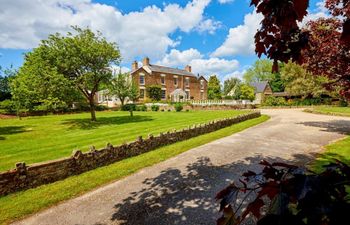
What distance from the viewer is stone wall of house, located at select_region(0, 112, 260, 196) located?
5527 mm

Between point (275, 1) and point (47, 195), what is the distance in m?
6.14

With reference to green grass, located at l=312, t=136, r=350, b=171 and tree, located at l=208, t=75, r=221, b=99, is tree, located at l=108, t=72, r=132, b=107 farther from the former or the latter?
tree, located at l=208, t=75, r=221, b=99

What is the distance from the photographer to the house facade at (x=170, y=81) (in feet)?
152

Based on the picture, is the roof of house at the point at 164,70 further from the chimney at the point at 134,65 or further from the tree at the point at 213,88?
the tree at the point at 213,88

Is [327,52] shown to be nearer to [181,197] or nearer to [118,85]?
[181,197]

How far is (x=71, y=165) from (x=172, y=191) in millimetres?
3377

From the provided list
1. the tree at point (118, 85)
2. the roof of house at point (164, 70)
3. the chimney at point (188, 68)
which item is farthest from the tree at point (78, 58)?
the chimney at point (188, 68)

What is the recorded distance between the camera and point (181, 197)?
513cm

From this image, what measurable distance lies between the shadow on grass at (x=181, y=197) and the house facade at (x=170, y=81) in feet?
128

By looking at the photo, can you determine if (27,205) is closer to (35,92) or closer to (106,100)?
(35,92)

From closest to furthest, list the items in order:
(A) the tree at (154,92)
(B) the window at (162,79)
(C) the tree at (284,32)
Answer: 1. (C) the tree at (284,32)
2. (A) the tree at (154,92)
3. (B) the window at (162,79)

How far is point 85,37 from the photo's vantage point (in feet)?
59.2

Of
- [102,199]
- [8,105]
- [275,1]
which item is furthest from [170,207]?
[8,105]

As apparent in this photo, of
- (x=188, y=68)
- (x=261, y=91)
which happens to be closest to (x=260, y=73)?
(x=261, y=91)
